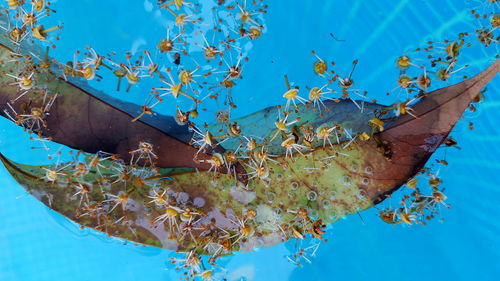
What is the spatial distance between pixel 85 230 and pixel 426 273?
1.53 m

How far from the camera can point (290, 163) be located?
1.44 meters

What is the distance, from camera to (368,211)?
1713mm

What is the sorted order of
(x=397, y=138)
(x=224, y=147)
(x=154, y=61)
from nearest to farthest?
1. (x=397, y=138)
2. (x=224, y=147)
3. (x=154, y=61)

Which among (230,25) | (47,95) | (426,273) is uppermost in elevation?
(230,25)

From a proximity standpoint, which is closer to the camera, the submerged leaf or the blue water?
the submerged leaf

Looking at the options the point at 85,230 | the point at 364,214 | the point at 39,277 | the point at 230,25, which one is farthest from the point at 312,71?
the point at 39,277

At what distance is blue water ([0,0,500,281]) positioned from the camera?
5.60ft

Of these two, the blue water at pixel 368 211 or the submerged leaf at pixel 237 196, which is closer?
the submerged leaf at pixel 237 196

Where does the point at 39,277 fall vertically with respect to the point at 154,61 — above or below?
below

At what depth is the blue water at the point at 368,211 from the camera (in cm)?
171

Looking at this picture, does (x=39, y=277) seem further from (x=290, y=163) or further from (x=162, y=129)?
(x=290, y=163)

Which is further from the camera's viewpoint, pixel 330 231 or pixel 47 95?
pixel 330 231

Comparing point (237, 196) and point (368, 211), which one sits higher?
point (368, 211)

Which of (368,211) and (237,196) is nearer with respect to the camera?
(237,196)
